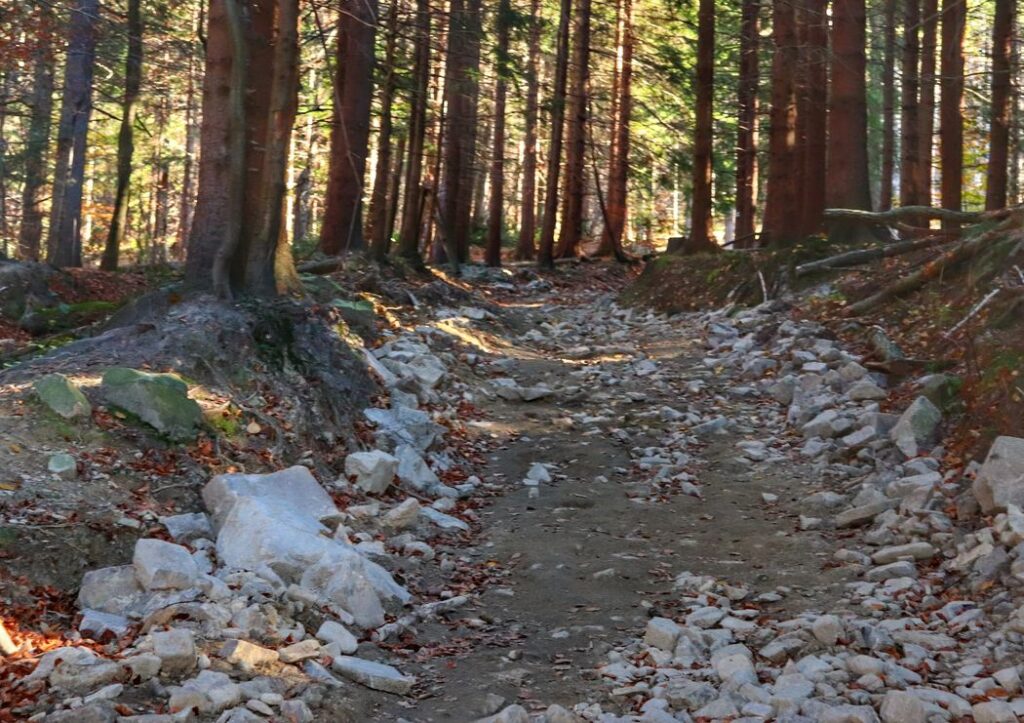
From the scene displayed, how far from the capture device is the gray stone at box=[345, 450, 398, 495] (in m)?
7.73

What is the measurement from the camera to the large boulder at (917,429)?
311 inches

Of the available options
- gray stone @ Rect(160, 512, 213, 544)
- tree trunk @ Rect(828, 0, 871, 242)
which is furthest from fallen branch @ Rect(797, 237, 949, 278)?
gray stone @ Rect(160, 512, 213, 544)

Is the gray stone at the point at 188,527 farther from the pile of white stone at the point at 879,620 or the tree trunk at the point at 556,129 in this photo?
the tree trunk at the point at 556,129

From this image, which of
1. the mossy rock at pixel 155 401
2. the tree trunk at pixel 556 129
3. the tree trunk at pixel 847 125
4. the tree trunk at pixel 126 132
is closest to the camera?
the mossy rock at pixel 155 401

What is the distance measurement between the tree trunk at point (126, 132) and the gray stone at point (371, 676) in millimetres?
15272

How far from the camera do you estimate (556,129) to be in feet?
75.4

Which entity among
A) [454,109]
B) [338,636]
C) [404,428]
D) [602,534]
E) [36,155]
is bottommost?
[338,636]

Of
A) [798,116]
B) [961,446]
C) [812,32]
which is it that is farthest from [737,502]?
[798,116]

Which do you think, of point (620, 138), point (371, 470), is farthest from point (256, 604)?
point (620, 138)

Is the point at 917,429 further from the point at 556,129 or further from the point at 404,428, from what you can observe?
the point at 556,129

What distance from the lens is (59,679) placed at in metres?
4.26

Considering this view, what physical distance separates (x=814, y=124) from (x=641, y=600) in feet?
37.5

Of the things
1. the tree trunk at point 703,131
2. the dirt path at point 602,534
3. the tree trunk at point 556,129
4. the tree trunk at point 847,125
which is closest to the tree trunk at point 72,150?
the tree trunk at point 556,129

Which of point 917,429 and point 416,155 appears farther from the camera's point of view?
point 416,155
